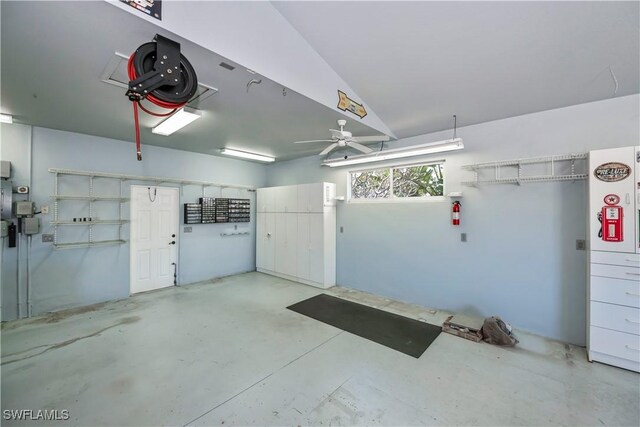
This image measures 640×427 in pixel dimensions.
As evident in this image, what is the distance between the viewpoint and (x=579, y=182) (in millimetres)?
2977

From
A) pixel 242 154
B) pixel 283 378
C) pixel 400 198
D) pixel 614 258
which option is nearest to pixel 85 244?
pixel 242 154

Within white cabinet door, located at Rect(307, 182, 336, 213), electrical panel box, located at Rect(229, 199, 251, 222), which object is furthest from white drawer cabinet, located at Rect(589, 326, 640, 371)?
electrical panel box, located at Rect(229, 199, 251, 222)

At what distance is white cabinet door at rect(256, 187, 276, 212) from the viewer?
6.07 m

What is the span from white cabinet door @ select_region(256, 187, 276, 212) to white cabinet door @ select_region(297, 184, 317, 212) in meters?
0.87

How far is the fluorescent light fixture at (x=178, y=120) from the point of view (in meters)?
3.10

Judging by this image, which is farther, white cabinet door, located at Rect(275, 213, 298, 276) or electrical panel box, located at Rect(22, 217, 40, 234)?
white cabinet door, located at Rect(275, 213, 298, 276)

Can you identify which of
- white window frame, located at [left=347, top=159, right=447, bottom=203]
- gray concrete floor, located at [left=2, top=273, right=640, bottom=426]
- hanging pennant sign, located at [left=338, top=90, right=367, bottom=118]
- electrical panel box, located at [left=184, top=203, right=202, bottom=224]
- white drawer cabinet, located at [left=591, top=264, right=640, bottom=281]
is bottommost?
gray concrete floor, located at [left=2, top=273, right=640, bottom=426]

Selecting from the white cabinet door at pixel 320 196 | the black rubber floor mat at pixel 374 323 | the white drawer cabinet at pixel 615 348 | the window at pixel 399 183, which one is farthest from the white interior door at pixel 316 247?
the white drawer cabinet at pixel 615 348

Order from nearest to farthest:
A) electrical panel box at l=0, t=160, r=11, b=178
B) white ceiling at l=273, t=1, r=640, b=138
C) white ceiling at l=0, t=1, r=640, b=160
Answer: white ceiling at l=0, t=1, r=640, b=160 → white ceiling at l=273, t=1, r=640, b=138 → electrical panel box at l=0, t=160, r=11, b=178

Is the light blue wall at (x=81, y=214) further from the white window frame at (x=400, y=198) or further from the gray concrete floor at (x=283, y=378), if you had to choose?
the white window frame at (x=400, y=198)

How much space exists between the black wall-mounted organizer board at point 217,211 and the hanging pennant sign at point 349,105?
12.4 ft

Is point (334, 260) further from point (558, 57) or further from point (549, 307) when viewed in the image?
point (558, 57)

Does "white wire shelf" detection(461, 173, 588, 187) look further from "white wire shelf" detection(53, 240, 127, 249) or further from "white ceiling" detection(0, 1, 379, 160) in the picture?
"white wire shelf" detection(53, 240, 127, 249)

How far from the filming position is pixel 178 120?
333 centimetres
